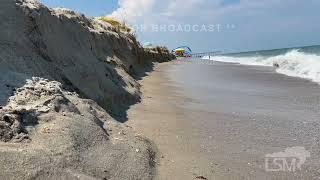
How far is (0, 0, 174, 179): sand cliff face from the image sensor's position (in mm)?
4219

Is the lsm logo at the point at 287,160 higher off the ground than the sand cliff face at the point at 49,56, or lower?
lower

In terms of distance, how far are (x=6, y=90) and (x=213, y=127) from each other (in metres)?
3.56

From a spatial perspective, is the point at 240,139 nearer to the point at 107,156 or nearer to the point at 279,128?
the point at 279,128

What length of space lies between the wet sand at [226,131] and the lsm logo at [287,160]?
2.8 inches

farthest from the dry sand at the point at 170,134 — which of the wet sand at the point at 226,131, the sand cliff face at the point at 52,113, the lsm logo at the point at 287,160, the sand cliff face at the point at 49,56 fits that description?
the lsm logo at the point at 287,160

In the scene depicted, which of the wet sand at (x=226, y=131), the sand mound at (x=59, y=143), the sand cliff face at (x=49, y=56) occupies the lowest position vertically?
the wet sand at (x=226, y=131)

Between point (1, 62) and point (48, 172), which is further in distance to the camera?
point (1, 62)

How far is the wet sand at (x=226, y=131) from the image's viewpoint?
524 centimetres

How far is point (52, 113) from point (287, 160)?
2.97 metres

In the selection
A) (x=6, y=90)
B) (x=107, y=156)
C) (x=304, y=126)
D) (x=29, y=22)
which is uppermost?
(x=29, y=22)

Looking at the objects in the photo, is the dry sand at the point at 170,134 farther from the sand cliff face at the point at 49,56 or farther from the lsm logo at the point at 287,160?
the lsm logo at the point at 287,160

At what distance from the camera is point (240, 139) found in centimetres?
662

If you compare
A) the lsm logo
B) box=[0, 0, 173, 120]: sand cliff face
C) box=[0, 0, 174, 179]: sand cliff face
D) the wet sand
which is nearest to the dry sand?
the wet sand

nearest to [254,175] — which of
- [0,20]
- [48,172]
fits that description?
[48,172]
